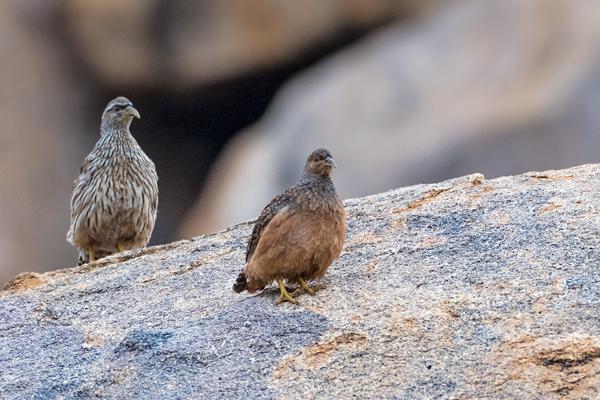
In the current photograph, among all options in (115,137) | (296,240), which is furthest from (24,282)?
(115,137)

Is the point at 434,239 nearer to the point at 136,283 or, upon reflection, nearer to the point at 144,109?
the point at 136,283

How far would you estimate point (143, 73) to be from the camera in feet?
70.2

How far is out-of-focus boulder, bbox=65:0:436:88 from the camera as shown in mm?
21281

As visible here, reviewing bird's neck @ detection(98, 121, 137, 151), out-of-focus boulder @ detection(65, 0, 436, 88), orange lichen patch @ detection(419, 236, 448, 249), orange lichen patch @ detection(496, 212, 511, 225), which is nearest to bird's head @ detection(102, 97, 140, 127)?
bird's neck @ detection(98, 121, 137, 151)

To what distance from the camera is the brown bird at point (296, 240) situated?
7648 millimetres

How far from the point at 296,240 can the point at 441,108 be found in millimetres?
12021

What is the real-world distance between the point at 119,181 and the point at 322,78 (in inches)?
380

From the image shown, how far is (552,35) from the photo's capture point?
18.6 metres

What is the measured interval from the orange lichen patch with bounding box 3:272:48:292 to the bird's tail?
1787 mm

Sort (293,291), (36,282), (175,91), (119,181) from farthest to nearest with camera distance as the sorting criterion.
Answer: (175,91) → (119,181) → (36,282) → (293,291)

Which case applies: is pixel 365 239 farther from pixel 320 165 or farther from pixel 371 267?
pixel 320 165

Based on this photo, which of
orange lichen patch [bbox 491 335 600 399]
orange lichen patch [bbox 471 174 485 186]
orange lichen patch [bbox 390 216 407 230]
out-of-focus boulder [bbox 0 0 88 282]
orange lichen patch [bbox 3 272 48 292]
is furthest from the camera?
out-of-focus boulder [bbox 0 0 88 282]

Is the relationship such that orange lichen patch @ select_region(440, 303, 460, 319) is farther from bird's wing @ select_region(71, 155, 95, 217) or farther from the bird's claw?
bird's wing @ select_region(71, 155, 95, 217)

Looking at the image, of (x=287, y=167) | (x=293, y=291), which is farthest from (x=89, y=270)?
(x=287, y=167)
